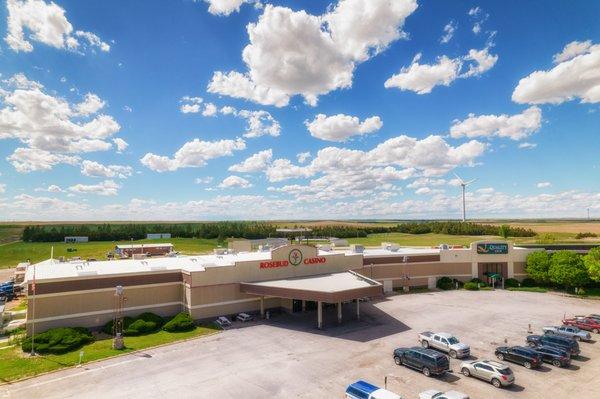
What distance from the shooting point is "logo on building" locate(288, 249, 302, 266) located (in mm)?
58375

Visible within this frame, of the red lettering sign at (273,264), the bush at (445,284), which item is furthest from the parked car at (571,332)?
the red lettering sign at (273,264)

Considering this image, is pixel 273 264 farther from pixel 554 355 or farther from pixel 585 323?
pixel 585 323

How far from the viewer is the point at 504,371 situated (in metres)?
31.5

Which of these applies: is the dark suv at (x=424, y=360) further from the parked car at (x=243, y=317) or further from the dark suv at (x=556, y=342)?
the parked car at (x=243, y=317)

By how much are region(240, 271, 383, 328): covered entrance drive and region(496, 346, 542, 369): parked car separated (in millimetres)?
17078

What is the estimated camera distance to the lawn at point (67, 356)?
35.1 meters

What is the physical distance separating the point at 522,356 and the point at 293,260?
106 feet

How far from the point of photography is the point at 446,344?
39188 millimetres

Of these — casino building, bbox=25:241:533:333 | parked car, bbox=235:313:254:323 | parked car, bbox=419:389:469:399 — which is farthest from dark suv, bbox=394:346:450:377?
parked car, bbox=235:313:254:323

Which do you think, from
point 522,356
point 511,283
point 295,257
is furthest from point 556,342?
point 511,283

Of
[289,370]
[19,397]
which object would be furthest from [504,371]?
[19,397]

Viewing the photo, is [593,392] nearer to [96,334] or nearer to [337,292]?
[337,292]

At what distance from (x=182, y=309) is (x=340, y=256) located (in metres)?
26.8

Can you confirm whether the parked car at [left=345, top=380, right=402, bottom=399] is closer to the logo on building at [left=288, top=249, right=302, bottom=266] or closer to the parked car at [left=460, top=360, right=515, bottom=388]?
the parked car at [left=460, top=360, right=515, bottom=388]
